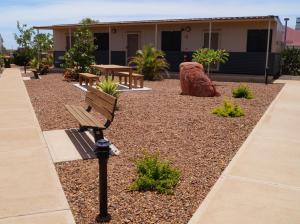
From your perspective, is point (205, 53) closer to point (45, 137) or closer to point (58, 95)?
point (58, 95)

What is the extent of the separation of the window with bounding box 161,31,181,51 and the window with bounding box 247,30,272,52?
151 inches

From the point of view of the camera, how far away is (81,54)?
15914 mm

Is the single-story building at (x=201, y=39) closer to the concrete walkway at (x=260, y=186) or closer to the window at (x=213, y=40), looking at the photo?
the window at (x=213, y=40)

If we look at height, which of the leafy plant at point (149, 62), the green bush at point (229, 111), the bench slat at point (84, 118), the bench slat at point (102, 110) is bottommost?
the green bush at point (229, 111)

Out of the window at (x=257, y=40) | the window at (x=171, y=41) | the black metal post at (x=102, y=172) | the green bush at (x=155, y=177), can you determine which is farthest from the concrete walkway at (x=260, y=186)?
the window at (x=171, y=41)

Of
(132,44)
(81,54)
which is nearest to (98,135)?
(81,54)

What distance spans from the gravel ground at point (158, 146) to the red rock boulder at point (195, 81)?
37 cm

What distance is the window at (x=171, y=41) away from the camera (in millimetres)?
20562

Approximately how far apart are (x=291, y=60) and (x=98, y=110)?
1803 cm

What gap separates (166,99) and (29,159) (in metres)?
6.19

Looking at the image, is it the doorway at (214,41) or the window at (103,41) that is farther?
the window at (103,41)

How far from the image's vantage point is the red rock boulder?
36.9ft

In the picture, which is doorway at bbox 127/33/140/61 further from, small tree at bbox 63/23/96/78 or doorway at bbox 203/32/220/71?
small tree at bbox 63/23/96/78

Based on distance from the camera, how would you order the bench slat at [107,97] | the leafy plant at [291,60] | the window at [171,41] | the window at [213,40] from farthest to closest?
1. the leafy plant at [291,60]
2. the window at [171,41]
3. the window at [213,40]
4. the bench slat at [107,97]
